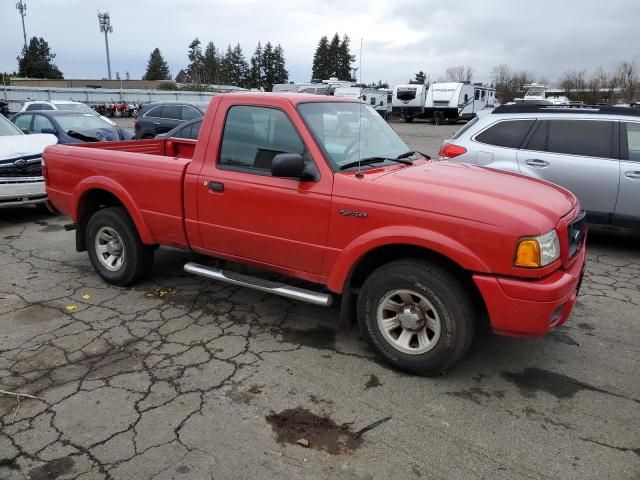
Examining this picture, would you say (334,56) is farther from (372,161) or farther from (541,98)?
(372,161)

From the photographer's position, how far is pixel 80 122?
40.3ft

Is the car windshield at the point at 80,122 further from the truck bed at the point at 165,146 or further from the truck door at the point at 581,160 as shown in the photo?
the truck door at the point at 581,160

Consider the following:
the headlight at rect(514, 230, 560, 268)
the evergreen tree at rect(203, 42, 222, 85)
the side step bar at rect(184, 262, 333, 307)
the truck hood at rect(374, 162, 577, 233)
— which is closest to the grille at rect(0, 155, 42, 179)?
the side step bar at rect(184, 262, 333, 307)

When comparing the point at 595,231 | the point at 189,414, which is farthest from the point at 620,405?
the point at 595,231

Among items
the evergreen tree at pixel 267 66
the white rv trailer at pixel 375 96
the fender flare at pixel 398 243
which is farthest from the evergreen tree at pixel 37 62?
the fender flare at pixel 398 243

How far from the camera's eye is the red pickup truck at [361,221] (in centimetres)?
309

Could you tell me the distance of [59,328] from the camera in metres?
4.17

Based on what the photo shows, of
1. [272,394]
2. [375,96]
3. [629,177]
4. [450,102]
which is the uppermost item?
[375,96]

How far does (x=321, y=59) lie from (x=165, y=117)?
89310mm

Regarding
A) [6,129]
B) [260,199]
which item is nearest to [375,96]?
[6,129]

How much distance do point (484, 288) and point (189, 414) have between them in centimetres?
196

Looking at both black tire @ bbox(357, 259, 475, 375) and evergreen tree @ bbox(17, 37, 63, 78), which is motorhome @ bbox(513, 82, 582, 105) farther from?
evergreen tree @ bbox(17, 37, 63, 78)

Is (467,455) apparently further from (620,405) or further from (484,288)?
(620,405)

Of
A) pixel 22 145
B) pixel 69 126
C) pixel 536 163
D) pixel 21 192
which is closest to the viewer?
pixel 536 163
